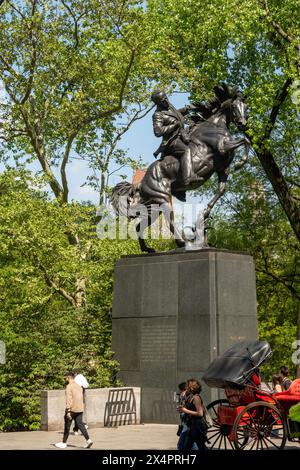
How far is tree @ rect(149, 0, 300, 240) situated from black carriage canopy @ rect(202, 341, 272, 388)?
14.9 m

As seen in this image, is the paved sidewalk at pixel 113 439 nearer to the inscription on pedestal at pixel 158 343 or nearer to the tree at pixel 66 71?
the inscription on pedestal at pixel 158 343

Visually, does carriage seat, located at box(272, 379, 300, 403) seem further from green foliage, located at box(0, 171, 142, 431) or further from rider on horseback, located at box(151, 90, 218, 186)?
rider on horseback, located at box(151, 90, 218, 186)

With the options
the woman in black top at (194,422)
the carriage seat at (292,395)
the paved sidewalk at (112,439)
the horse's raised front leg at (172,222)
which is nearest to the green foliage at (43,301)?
the paved sidewalk at (112,439)

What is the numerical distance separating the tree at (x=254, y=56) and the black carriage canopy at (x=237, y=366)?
14.9m

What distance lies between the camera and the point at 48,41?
34531 mm

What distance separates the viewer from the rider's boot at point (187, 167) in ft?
63.2

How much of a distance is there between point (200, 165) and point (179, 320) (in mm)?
3999

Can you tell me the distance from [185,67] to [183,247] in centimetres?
1396

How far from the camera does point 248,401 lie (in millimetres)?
12297

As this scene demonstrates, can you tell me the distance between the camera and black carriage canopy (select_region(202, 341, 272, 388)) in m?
12.1

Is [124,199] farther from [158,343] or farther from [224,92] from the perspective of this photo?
[158,343]
